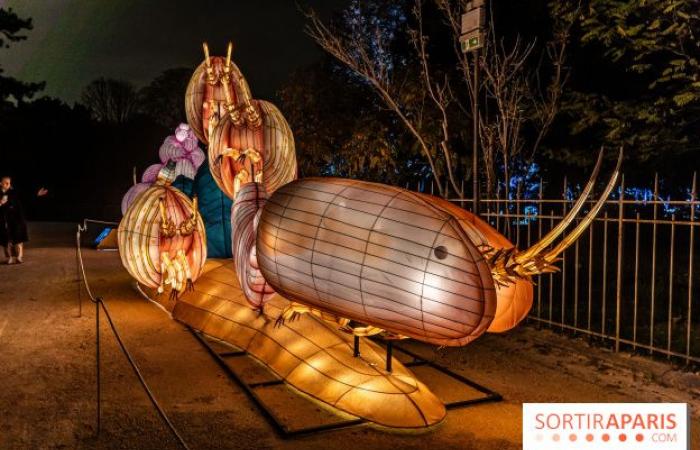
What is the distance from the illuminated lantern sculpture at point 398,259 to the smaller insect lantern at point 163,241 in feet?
9.76

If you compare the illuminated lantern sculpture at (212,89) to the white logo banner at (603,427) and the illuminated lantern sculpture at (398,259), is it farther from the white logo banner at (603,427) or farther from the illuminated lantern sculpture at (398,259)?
the white logo banner at (603,427)

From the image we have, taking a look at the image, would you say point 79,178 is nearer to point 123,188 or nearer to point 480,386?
point 123,188

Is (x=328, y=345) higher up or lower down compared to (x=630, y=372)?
higher up

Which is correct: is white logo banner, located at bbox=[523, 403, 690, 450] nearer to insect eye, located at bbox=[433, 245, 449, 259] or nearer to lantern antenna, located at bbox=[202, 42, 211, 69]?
insect eye, located at bbox=[433, 245, 449, 259]

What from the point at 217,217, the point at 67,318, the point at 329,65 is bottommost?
Result: the point at 67,318

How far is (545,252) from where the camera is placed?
3328 mm

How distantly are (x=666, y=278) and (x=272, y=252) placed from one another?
8501 millimetres

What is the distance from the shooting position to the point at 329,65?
1490 cm

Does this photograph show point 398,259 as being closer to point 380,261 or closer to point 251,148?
point 380,261

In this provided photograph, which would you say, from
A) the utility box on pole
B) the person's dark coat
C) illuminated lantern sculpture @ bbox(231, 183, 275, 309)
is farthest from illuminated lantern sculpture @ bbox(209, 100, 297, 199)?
the person's dark coat

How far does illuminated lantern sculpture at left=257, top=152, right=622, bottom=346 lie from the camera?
3.26m

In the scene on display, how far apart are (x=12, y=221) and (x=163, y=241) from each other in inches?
352

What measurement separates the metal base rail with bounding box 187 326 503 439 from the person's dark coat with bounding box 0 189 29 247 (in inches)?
342

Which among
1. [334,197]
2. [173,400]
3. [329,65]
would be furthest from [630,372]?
[329,65]
